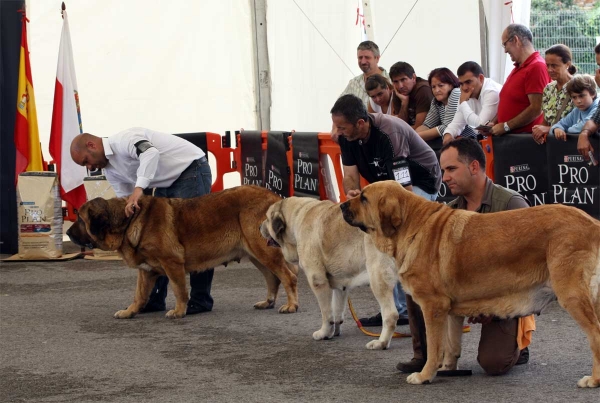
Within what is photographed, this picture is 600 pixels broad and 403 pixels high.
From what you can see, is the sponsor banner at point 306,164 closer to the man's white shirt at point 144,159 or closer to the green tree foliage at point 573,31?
the man's white shirt at point 144,159

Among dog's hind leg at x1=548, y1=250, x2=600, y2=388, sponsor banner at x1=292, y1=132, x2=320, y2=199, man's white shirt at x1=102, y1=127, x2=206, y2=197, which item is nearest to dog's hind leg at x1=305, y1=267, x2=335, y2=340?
man's white shirt at x1=102, y1=127, x2=206, y2=197

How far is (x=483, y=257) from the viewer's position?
5.25 meters

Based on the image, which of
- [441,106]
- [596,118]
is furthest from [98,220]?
[596,118]

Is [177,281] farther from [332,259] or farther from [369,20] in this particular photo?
[369,20]

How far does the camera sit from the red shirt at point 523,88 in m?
9.55

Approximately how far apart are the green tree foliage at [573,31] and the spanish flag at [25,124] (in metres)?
8.56

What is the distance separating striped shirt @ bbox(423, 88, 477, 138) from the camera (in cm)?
976

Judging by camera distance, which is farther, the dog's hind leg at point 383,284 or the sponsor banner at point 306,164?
the sponsor banner at point 306,164

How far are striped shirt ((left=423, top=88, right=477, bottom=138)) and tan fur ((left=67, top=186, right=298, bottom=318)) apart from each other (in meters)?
2.43

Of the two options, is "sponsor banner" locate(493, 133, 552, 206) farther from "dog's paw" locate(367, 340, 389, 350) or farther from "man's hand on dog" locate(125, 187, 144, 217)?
"man's hand on dog" locate(125, 187, 144, 217)

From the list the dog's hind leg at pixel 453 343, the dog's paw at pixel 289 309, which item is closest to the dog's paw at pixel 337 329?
the dog's paw at pixel 289 309

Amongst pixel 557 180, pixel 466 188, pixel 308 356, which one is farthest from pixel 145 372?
pixel 557 180

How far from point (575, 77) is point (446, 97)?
4.84ft

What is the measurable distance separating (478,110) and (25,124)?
6.21m
